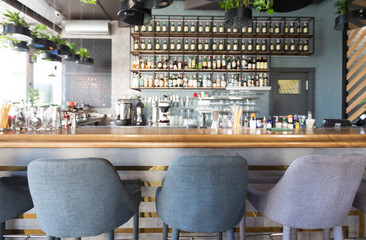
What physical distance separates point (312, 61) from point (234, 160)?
516 cm

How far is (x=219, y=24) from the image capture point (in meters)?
5.09

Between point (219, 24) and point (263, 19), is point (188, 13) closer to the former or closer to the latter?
point (219, 24)

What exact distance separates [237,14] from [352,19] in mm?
1440

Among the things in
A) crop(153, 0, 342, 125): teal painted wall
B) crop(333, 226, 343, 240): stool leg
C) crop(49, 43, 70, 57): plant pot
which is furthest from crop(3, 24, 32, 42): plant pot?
crop(333, 226, 343, 240): stool leg

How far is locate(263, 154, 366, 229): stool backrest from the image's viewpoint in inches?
43.3

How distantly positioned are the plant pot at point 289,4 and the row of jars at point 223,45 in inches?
89.1

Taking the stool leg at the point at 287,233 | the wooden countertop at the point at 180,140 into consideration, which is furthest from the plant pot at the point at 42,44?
the stool leg at the point at 287,233

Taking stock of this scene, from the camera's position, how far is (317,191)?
1.14 m

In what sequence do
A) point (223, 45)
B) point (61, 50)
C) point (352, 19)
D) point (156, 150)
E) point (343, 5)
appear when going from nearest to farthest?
point (156, 150), point (352, 19), point (61, 50), point (343, 5), point (223, 45)

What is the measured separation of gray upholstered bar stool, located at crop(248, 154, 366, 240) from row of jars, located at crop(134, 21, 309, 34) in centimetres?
421

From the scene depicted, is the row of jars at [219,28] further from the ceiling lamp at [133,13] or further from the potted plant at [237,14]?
the ceiling lamp at [133,13]

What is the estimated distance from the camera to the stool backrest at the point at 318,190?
3.61 ft

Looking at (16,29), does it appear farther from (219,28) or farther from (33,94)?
(33,94)

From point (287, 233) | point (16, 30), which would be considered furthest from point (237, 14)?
point (16, 30)
